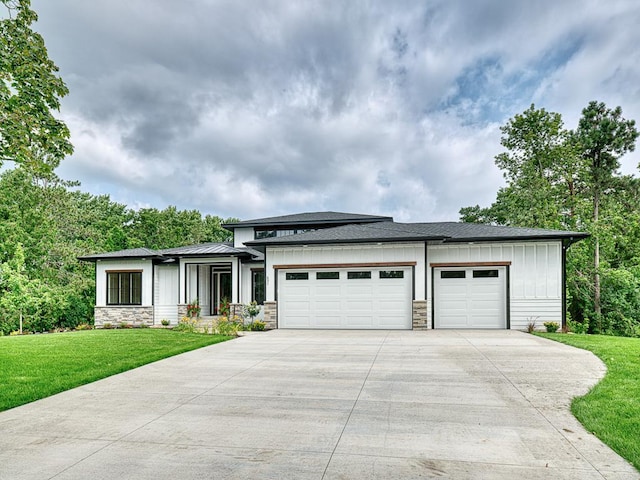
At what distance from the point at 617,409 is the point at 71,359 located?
29.7 feet

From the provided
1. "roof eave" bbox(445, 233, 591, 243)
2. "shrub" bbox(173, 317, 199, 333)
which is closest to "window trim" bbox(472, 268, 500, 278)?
"roof eave" bbox(445, 233, 591, 243)

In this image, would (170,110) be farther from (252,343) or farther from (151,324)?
(252,343)

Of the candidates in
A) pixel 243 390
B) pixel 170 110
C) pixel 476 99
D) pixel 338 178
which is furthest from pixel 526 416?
pixel 338 178

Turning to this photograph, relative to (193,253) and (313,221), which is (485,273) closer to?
(313,221)

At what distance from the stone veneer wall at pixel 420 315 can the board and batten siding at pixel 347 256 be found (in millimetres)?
198

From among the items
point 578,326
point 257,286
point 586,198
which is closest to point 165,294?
point 257,286

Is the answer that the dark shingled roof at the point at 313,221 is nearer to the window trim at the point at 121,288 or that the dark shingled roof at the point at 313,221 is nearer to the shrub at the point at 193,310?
the shrub at the point at 193,310

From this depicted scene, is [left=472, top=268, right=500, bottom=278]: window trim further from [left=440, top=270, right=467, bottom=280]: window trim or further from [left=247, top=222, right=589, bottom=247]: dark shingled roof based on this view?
[left=247, top=222, right=589, bottom=247]: dark shingled roof

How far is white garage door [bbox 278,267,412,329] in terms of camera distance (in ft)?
44.3

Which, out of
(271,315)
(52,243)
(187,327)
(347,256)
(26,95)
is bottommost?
(187,327)

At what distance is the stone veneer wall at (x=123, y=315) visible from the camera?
17.7m

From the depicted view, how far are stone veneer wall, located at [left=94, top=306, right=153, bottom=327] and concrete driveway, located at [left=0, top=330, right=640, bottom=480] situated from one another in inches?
439

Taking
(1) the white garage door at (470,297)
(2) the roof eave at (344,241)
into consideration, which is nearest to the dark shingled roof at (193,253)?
(2) the roof eave at (344,241)

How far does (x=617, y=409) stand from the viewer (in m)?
4.45
